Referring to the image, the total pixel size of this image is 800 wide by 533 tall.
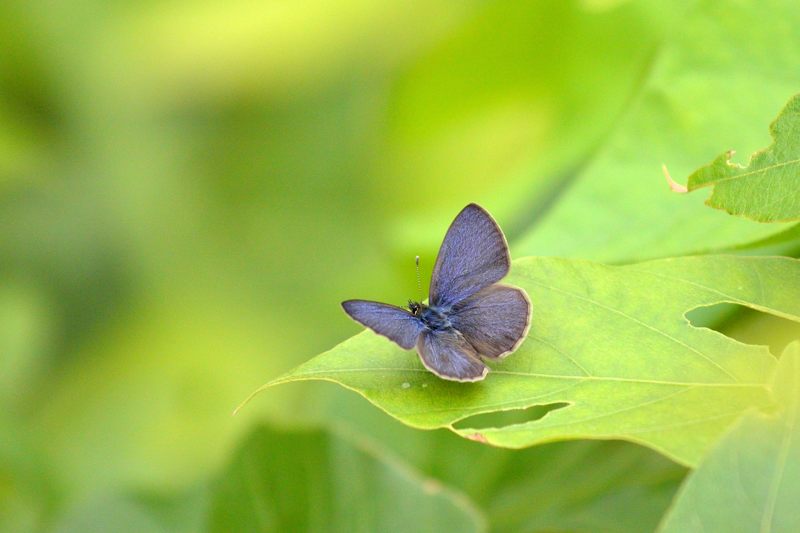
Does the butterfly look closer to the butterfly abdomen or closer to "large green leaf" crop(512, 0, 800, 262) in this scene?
the butterfly abdomen

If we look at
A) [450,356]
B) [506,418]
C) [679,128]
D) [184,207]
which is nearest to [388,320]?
[450,356]

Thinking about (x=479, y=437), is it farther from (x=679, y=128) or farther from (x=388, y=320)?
(x=679, y=128)

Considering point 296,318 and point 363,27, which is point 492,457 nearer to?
point 296,318

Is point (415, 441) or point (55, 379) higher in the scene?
point (55, 379)

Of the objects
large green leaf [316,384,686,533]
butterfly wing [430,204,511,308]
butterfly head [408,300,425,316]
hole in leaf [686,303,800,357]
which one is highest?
butterfly wing [430,204,511,308]

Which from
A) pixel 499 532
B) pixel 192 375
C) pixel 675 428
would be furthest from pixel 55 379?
pixel 675 428

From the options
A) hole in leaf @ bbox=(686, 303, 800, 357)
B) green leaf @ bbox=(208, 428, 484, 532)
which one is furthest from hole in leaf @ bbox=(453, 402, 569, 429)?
hole in leaf @ bbox=(686, 303, 800, 357)

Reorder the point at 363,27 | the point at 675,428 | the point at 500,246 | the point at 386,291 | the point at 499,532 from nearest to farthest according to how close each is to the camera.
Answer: the point at 675,428 → the point at 500,246 → the point at 499,532 → the point at 386,291 → the point at 363,27
